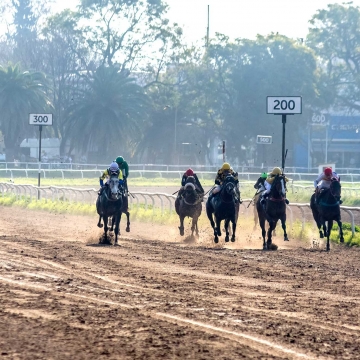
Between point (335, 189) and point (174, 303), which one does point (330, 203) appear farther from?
point (174, 303)

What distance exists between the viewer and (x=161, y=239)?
68.6 feet

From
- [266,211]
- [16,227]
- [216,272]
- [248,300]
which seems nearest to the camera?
[248,300]

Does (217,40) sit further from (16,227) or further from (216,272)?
(216,272)

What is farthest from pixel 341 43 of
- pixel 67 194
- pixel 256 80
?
pixel 67 194

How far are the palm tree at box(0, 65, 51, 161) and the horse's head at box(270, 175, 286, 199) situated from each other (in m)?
51.3

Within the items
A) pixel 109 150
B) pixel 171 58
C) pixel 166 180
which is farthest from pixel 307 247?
pixel 171 58

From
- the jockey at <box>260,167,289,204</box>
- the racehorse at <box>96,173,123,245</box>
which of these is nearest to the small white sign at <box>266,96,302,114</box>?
the jockey at <box>260,167,289,204</box>

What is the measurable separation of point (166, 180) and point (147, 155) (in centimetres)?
2481

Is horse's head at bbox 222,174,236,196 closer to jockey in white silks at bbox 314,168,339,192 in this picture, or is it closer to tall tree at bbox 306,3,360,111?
jockey in white silks at bbox 314,168,339,192

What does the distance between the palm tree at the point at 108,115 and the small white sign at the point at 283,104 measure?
4864 centimetres

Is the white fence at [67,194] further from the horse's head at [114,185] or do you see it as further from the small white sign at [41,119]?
the horse's head at [114,185]

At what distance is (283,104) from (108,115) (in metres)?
49.4

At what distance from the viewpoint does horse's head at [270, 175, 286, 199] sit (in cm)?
1855

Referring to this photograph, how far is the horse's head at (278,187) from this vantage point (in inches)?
730
